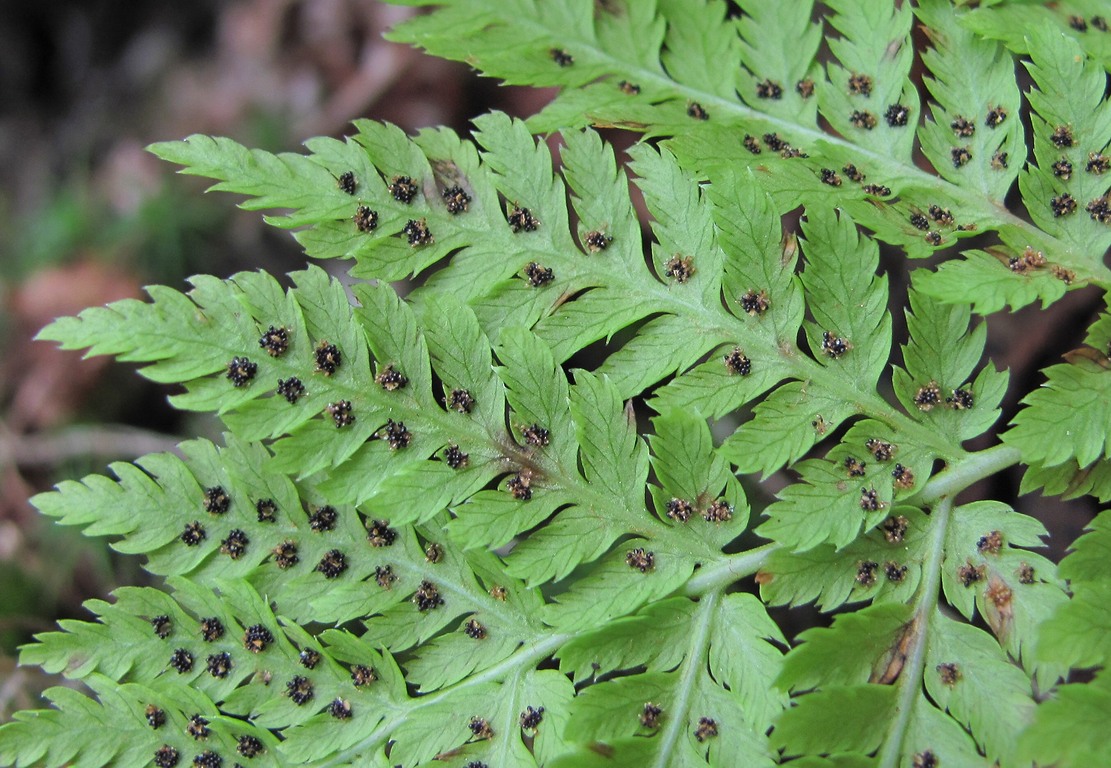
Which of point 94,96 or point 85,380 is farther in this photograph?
point 94,96

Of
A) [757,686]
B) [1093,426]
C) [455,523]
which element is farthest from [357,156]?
[1093,426]

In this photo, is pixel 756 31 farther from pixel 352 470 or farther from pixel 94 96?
pixel 94 96

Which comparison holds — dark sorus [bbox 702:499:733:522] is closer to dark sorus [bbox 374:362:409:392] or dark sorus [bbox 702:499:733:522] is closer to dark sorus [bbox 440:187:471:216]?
dark sorus [bbox 374:362:409:392]

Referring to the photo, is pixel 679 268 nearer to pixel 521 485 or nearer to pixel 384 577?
pixel 521 485

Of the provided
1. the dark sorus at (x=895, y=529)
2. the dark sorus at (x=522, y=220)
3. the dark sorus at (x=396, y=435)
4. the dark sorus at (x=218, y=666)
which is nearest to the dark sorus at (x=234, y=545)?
the dark sorus at (x=218, y=666)

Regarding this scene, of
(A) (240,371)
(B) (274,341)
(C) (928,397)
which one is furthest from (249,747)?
(C) (928,397)

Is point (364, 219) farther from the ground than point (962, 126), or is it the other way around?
point (962, 126)
